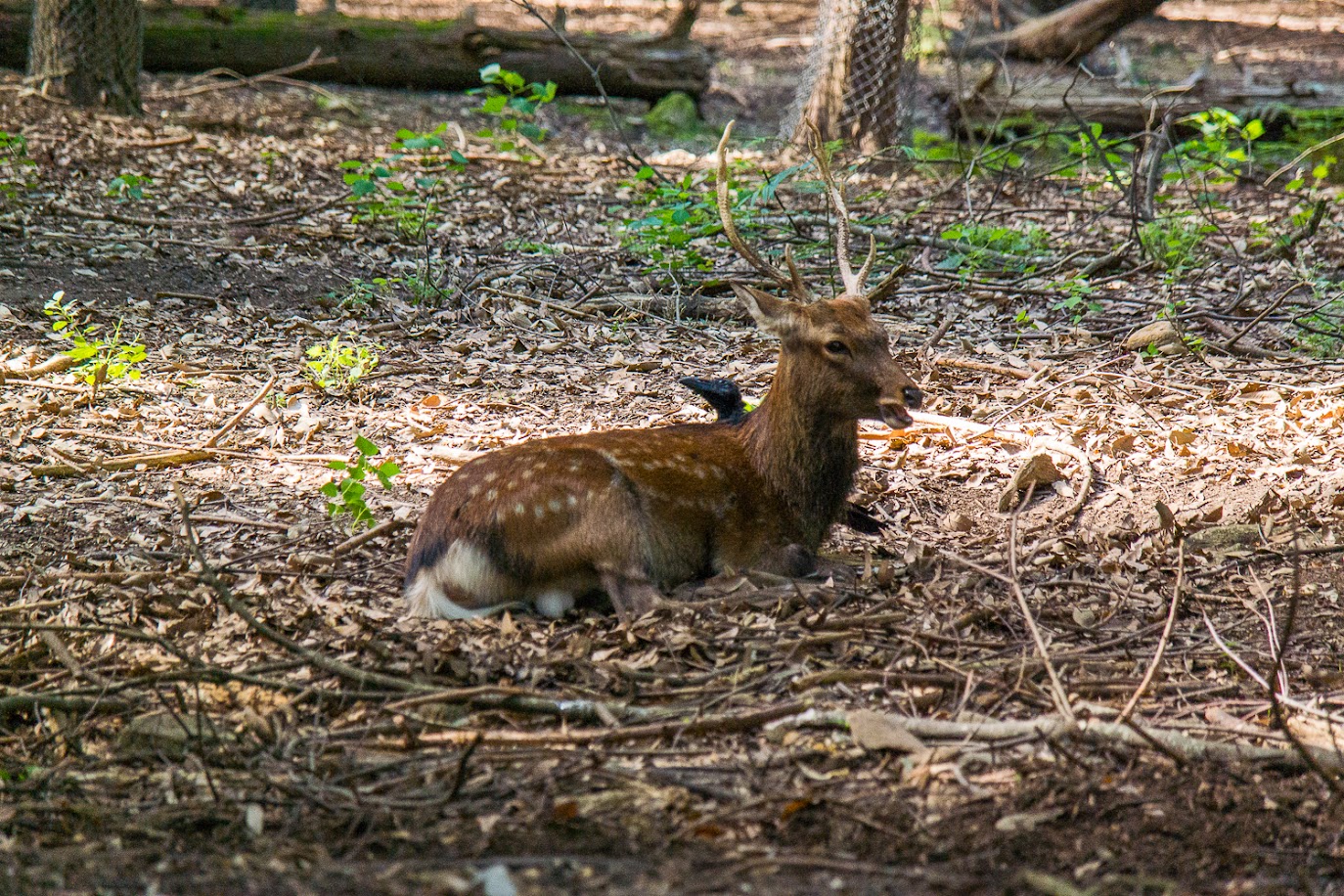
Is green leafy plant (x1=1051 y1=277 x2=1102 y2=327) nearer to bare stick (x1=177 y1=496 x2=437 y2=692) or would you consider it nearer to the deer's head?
the deer's head

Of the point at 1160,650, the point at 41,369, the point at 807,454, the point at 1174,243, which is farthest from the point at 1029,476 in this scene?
the point at 41,369

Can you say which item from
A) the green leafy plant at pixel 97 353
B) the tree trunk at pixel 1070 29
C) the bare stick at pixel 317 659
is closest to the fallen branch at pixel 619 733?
the bare stick at pixel 317 659

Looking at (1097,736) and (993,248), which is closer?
(1097,736)

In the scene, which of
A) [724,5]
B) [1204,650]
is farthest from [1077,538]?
[724,5]

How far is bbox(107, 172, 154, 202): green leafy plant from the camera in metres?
9.25

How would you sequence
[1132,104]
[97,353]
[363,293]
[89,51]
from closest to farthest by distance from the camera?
[97,353] → [363,293] → [89,51] → [1132,104]

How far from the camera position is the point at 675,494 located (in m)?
4.71

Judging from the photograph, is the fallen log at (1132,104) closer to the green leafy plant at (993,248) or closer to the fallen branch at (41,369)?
the green leafy plant at (993,248)

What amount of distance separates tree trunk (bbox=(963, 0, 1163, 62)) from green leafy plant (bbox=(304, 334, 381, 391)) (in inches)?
366

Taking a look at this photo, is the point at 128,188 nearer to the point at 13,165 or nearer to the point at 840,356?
the point at 13,165

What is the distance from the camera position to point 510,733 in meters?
3.57

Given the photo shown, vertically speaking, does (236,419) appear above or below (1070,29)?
below

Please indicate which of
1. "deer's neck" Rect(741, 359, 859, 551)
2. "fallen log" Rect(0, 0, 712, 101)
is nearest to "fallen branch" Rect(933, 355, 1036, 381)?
"deer's neck" Rect(741, 359, 859, 551)

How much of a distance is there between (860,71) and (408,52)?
5055mm
